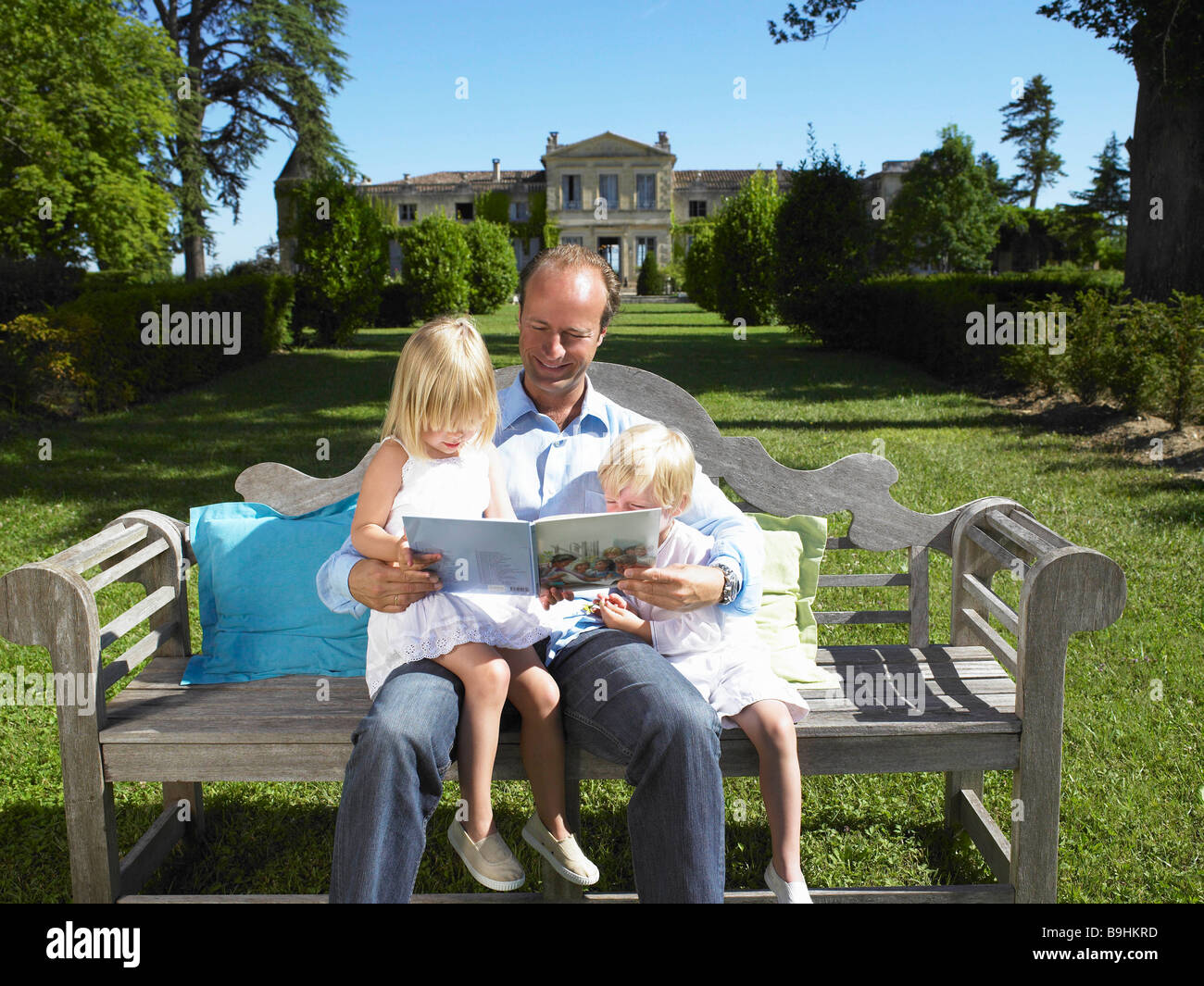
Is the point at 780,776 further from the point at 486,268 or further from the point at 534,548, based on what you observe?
the point at 486,268

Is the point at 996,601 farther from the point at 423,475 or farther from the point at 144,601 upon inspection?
the point at 144,601

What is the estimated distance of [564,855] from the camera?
7.55ft

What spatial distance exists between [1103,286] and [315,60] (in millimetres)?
22046

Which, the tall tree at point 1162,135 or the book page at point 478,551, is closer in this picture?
the book page at point 478,551

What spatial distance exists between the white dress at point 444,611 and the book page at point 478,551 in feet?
0.31

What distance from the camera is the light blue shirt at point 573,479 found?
8.23 feet

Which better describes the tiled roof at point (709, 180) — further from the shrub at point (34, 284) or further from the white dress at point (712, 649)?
the white dress at point (712, 649)

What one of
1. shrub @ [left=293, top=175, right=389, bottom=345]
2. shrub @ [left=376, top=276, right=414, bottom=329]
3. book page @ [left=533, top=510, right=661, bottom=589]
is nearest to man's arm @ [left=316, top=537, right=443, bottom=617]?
book page @ [left=533, top=510, right=661, bottom=589]

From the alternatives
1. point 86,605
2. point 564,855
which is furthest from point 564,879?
point 86,605

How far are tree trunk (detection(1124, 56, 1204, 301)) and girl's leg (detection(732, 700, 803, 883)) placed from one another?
36.1 ft

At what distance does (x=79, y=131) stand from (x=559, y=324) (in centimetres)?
1800

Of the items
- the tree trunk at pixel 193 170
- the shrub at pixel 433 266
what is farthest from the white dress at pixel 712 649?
the tree trunk at pixel 193 170

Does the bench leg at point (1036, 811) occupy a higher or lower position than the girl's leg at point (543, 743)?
lower

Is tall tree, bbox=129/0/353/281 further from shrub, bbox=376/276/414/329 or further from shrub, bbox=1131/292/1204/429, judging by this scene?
shrub, bbox=1131/292/1204/429
